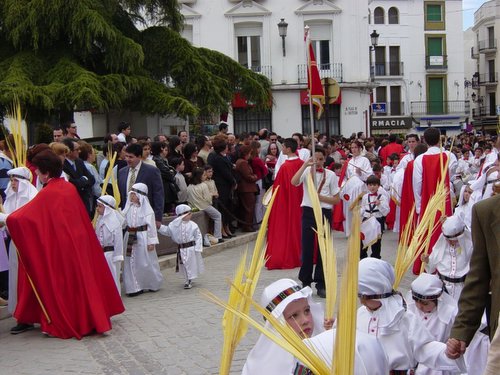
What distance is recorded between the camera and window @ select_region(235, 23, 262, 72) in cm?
3681

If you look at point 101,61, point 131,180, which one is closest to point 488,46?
point 101,61

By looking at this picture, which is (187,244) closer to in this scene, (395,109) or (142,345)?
(142,345)

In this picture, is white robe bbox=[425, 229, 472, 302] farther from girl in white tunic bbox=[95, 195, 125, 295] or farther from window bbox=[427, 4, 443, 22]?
window bbox=[427, 4, 443, 22]

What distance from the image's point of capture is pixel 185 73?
23141 mm

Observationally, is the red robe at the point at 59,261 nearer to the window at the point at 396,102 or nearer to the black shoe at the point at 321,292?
the black shoe at the point at 321,292

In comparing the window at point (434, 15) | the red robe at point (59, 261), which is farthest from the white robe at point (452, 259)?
the window at point (434, 15)

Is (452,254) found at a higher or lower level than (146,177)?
lower

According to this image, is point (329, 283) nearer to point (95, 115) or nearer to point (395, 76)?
point (95, 115)

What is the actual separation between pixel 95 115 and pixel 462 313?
20436mm

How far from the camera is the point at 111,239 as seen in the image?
9.52 meters

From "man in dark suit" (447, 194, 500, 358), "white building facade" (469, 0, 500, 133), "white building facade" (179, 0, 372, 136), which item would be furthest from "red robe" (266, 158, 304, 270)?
"white building facade" (469, 0, 500, 133)

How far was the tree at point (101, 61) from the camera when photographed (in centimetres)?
1975

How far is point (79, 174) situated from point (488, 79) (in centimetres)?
5790

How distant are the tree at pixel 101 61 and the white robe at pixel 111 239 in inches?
390
